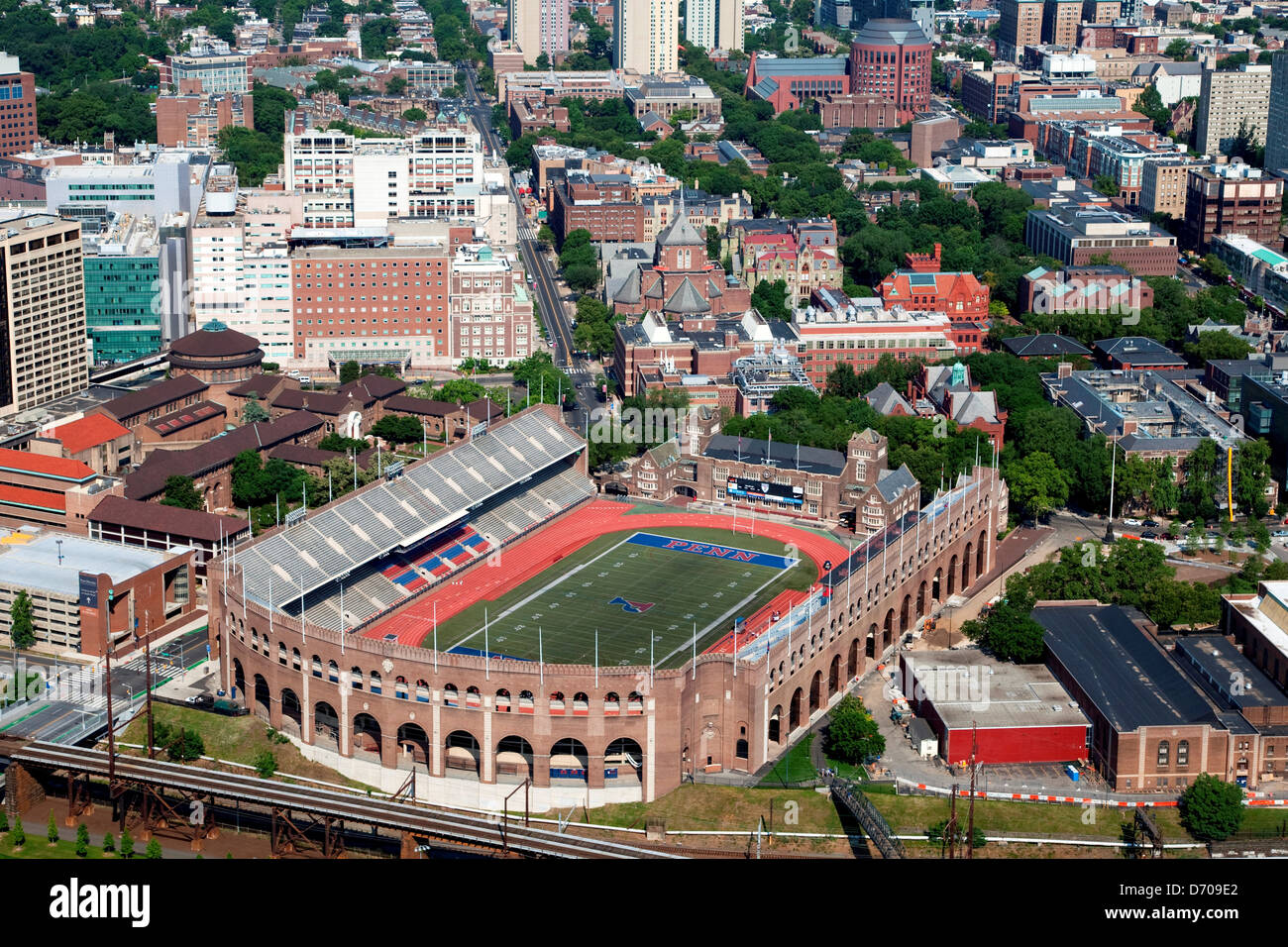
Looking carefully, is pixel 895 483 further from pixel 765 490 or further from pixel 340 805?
pixel 340 805


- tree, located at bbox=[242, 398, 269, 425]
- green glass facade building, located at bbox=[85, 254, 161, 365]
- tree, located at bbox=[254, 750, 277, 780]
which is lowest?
tree, located at bbox=[254, 750, 277, 780]

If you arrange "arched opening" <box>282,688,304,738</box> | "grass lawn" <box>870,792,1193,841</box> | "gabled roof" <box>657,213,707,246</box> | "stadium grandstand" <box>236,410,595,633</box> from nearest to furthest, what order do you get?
"grass lawn" <box>870,792,1193,841</box> < "arched opening" <box>282,688,304,738</box> < "stadium grandstand" <box>236,410,595,633</box> < "gabled roof" <box>657,213,707,246</box>

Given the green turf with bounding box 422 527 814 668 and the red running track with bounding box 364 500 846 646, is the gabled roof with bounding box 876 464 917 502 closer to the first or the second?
the red running track with bounding box 364 500 846 646

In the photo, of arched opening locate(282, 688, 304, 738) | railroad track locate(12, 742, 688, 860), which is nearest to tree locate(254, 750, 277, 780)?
railroad track locate(12, 742, 688, 860)

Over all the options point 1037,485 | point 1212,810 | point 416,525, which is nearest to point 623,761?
point 416,525

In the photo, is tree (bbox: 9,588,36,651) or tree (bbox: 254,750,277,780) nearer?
tree (bbox: 254,750,277,780)

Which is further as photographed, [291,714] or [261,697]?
[261,697]

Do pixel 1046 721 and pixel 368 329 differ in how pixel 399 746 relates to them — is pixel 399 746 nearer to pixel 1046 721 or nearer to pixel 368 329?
pixel 1046 721
